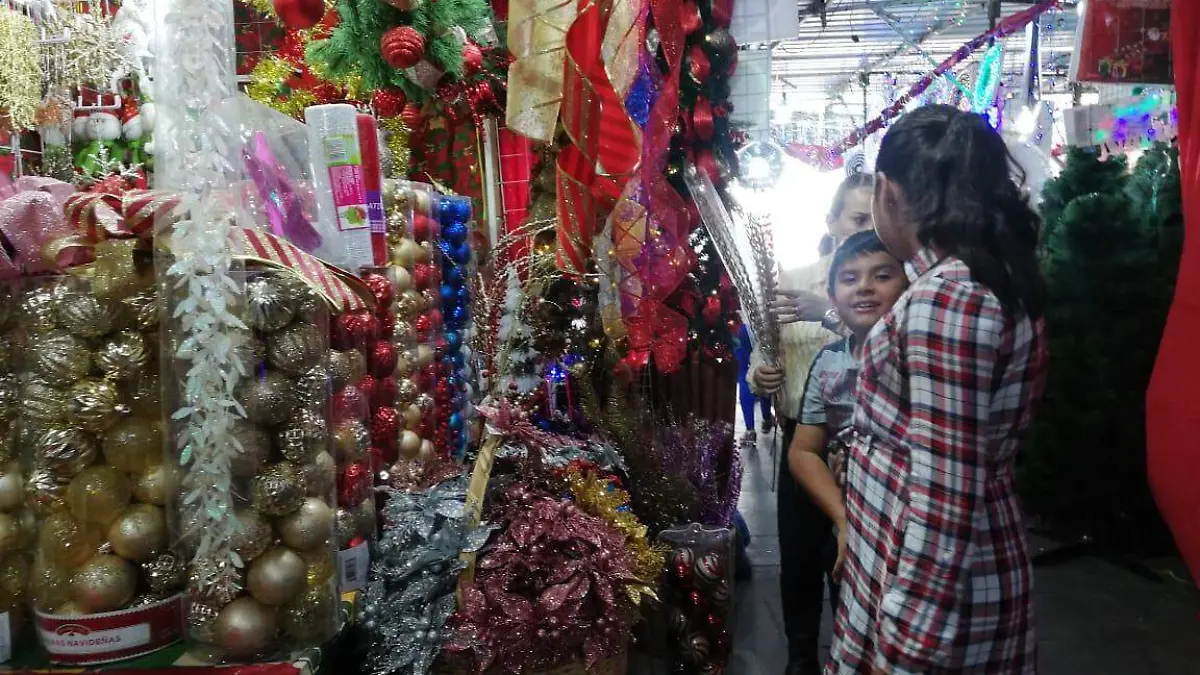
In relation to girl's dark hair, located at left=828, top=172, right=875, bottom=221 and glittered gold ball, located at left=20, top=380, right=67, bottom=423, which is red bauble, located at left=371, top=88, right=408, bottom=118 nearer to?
glittered gold ball, located at left=20, top=380, right=67, bottom=423

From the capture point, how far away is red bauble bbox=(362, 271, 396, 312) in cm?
164

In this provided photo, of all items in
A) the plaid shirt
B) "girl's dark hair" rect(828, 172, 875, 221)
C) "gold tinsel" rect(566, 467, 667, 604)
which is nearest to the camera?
the plaid shirt

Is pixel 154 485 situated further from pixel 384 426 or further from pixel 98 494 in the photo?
pixel 384 426

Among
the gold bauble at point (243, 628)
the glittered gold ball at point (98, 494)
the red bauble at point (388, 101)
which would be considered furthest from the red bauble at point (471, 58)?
the gold bauble at point (243, 628)

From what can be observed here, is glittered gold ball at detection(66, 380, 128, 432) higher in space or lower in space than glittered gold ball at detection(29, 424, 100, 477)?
higher

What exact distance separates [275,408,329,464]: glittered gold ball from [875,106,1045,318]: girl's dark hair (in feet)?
2.96

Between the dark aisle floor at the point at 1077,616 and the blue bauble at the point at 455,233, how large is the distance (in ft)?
4.49

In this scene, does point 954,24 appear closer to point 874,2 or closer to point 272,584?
point 874,2

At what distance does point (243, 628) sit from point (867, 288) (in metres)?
0.99

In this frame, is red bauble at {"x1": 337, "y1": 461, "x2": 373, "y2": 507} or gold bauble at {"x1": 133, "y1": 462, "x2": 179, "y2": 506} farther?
red bauble at {"x1": 337, "y1": 461, "x2": 373, "y2": 507}

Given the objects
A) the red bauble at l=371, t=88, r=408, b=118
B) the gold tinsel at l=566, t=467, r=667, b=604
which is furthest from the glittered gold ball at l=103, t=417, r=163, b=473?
the red bauble at l=371, t=88, r=408, b=118

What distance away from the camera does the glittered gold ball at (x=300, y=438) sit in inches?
46.4

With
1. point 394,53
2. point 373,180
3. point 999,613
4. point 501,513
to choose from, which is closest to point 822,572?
point 999,613

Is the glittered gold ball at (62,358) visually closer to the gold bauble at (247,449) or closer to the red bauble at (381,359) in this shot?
the gold bauble at (247,449)
